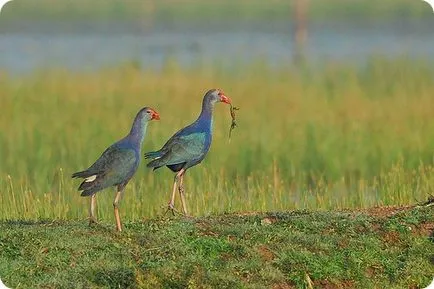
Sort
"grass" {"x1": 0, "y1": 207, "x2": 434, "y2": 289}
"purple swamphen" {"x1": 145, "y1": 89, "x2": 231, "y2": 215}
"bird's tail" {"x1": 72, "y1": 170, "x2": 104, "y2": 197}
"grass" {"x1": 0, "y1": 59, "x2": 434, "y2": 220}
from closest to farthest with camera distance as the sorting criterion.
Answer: "grass" {"x1": 0, "y1": 207, "x2": 434, "y2": 289}
"bird's tail" {"x1": 72, "y1": 170, "x2": 104, "y2": 197}
"purple swamphen" {"x1": 145, "y1": 89, "x2": 231, "y2": 215}
"grass" {"x1": 0, "y1": 59, "x2": 434, "y2": 220}

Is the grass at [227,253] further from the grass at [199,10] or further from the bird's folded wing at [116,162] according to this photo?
the grass at [199,10]

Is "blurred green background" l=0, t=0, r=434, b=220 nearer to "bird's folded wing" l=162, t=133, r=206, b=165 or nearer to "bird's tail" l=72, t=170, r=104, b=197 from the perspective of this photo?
"bird's folded wing" l=162, t=133, r=206, b=165

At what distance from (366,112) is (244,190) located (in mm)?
4492

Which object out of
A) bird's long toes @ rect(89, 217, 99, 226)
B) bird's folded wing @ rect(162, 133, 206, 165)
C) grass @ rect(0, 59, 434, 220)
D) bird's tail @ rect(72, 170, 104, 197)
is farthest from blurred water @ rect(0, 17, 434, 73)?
bird's tail @ rect(72, 170, 104, 197)

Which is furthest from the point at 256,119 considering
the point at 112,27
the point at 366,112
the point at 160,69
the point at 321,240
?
the point at 112,27

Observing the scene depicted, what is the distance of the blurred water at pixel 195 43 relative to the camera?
18.7m

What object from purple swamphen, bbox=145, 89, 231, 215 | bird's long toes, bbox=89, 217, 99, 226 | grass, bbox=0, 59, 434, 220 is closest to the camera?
bird's long toes, bbox=89, 217, 99, 226

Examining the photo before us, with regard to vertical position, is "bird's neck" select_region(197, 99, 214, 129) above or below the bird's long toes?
above

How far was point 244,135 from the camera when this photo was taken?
14.8 metres

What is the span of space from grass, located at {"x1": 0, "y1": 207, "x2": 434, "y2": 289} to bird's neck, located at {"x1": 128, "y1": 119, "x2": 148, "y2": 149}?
641 millimetres

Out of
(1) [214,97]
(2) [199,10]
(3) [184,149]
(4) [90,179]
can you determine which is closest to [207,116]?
(1) [214,97]

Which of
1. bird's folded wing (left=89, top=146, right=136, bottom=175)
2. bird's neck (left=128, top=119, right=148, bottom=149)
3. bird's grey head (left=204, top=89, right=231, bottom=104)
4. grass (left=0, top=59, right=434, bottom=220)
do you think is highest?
bird's grey head (left=204, top=89, right=231, bottom=104)

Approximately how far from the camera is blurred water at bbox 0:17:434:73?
18734mm

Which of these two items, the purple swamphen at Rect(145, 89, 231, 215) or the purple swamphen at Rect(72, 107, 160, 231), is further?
the purple swamphen at Rect(145, 89, 231, 215)
